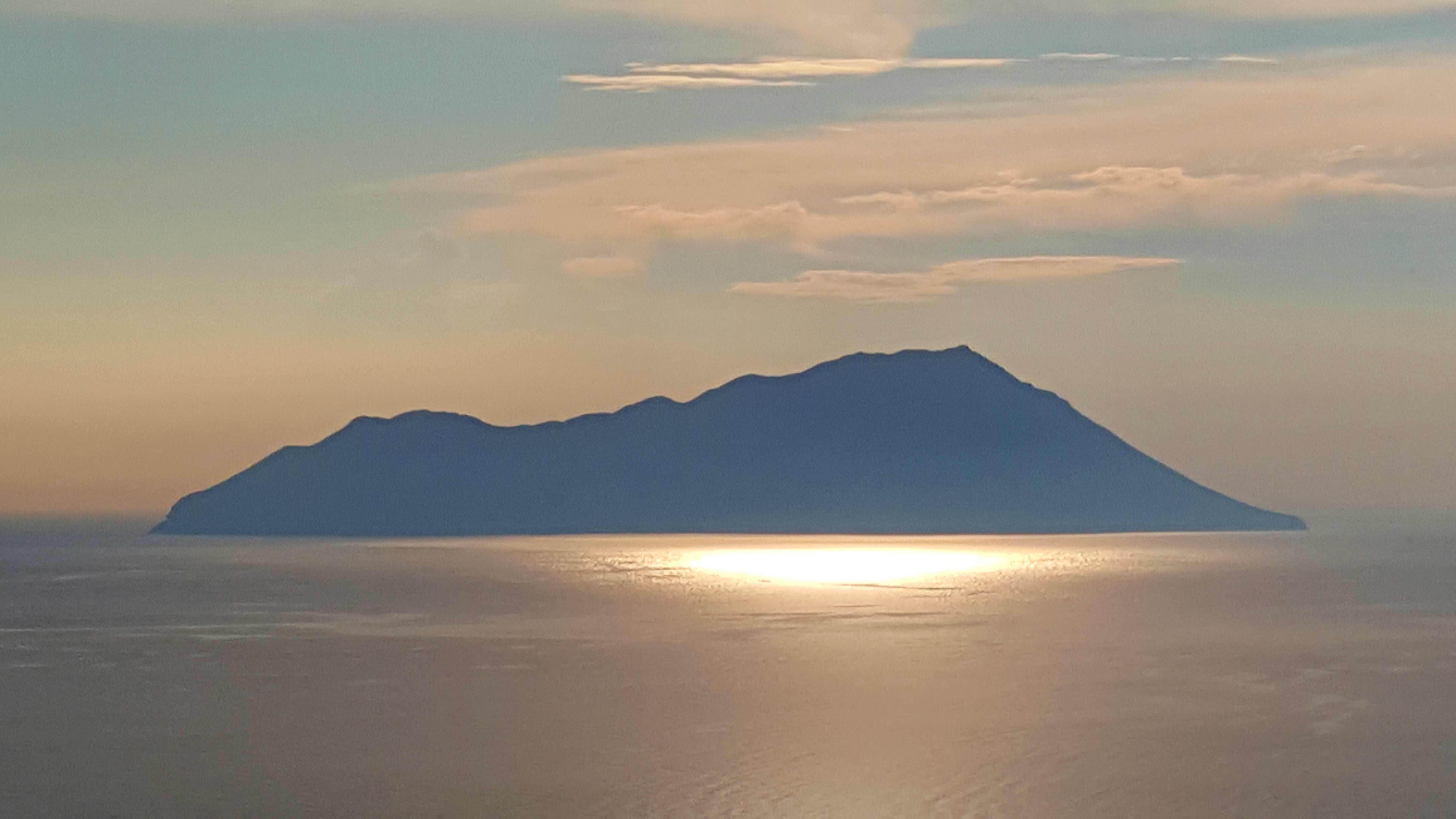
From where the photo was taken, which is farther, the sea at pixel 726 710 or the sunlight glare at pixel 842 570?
the sunlight glare at pixel 842 570

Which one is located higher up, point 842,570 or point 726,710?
point 842,570

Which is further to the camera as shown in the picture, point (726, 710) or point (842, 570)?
point (842, 570)

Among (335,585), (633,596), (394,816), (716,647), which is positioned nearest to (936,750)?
(394,816)

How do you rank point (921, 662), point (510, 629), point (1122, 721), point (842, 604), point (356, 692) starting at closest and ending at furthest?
point (1122, 721) < point (356, 692) < point (921, 662) < point (510, 629) < point (842, 604)

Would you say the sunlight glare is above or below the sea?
above

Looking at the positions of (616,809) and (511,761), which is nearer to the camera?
(616,809)

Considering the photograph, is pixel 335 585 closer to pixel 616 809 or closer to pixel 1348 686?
pixel 1348 686

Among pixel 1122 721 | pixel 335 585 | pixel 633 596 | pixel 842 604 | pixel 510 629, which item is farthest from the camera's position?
pixel 335 585

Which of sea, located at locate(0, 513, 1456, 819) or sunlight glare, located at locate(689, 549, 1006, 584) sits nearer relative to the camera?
sea, located at locate(0, 513, 1456, 819)
